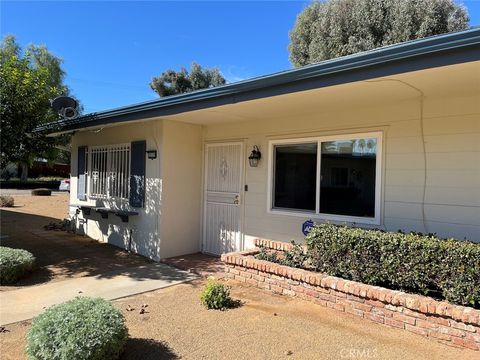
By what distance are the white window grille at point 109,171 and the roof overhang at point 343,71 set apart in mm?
1805

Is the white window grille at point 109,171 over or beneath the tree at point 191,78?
beneath

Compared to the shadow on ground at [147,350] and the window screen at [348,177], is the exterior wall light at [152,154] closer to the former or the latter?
the window screen at [348,177]

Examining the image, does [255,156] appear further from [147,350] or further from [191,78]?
[191,78]

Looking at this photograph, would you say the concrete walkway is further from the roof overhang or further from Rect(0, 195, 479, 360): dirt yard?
the roof overhang

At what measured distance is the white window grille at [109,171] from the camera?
8.04 m

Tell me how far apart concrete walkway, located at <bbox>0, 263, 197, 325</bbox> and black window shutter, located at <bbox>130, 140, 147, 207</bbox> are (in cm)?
150

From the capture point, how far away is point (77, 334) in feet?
9.41

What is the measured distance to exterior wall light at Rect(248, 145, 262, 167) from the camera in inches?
261

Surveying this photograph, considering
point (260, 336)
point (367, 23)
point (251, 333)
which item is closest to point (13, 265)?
point (251, 333)

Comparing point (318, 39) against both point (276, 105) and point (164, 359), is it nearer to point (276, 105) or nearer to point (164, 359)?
point (276, 105)

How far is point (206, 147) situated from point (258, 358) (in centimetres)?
483

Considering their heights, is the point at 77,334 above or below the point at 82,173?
below

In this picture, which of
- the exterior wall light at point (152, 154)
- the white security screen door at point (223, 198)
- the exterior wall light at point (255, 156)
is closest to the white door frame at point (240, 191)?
the white security screen door at point (223, 198)

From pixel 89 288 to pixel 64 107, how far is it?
14.0ft
